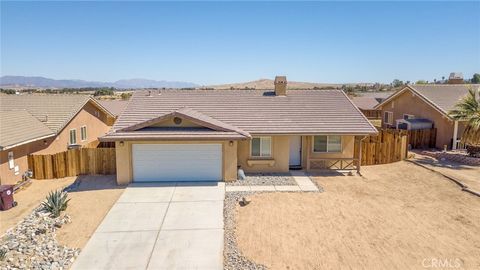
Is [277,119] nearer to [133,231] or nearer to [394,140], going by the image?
[394,140]

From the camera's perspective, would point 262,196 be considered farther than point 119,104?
No

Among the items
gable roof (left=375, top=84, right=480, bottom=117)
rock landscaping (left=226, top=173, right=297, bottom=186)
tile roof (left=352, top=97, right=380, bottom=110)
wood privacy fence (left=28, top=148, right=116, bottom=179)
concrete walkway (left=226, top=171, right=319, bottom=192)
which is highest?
gable roof (left=375, top=84, right=480, bottom=117)

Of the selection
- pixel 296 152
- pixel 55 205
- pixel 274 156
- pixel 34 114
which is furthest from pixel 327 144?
pixel 34 114

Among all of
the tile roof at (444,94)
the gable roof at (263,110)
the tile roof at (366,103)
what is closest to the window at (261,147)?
the gable roof at (263,110)

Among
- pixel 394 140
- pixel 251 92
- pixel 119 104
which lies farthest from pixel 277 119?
pixel 119 104

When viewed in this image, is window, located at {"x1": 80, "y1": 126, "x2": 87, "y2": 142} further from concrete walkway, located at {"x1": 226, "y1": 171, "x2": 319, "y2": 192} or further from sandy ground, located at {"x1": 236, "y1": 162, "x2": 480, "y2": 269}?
sandy ground, located at {"x1": 236, "y1": 162, "x2": 480, "y2": 269}

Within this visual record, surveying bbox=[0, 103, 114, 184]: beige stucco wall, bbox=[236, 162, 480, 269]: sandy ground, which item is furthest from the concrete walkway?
bbox=[0, 103, 114, 184]: beige stucco wall
